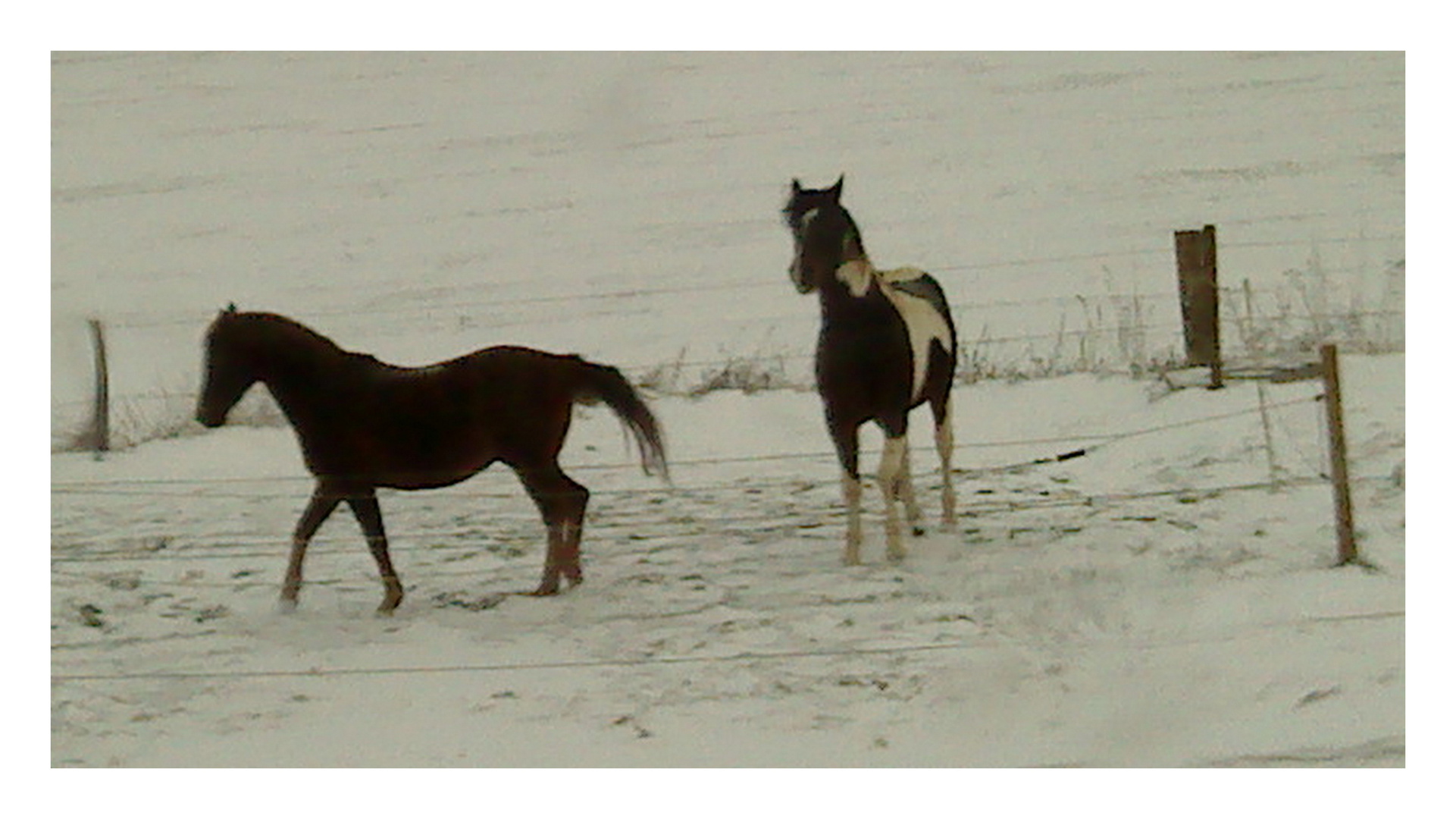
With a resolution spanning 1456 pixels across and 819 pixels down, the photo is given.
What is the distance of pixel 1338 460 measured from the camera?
2605 mm

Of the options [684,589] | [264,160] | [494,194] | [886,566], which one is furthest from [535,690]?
[264,160]

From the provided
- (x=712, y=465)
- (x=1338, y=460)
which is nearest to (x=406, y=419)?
(x=712, y=465)

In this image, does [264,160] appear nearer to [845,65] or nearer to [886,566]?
[845,65]

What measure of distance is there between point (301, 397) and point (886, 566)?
3.46 ft

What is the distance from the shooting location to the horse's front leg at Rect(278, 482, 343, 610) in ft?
8.48

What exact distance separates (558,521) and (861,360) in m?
0.60

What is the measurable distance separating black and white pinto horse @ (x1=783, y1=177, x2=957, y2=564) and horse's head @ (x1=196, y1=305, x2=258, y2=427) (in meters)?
0.98

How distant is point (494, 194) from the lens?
8.66 ft

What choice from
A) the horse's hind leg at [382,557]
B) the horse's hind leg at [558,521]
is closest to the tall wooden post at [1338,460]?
the horse's hind leg at [558,521]

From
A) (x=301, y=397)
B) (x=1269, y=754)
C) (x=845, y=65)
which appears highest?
(x=845, y=65)

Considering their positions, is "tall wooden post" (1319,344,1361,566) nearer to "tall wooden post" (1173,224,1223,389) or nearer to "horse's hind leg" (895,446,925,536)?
"tall wooden post" (1173,224,1223,389)

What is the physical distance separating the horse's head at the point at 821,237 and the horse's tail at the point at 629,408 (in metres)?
0.35

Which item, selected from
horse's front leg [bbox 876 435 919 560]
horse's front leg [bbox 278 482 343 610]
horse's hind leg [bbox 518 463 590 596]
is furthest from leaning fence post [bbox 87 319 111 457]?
horse's front leg [bbox 876 435 919 560]

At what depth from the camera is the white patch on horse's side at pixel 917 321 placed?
8.54ft
